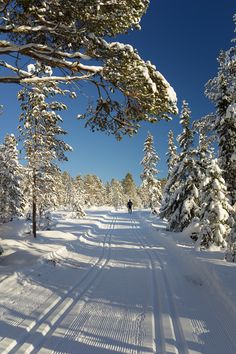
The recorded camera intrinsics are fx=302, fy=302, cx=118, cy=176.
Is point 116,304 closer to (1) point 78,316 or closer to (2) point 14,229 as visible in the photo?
(1) point 78,316

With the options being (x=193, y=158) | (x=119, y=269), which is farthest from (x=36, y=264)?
(x=193, y=158)

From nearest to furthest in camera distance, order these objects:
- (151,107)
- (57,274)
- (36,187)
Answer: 1. (151,107)
2. (57,274)
3. (36,187)

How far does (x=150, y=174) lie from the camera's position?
2048 inches

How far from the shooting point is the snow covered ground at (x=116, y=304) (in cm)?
490

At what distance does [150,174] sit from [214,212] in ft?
121

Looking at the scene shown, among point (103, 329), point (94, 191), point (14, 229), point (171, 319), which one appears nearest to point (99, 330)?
point (103, 329)

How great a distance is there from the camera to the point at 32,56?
8164 mm

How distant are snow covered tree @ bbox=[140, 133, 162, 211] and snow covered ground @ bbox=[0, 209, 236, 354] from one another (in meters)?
38.6

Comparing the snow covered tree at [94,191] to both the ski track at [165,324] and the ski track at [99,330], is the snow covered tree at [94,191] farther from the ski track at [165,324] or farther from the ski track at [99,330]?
the ski track at [99,330]

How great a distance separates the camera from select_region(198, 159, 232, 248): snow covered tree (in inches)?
588

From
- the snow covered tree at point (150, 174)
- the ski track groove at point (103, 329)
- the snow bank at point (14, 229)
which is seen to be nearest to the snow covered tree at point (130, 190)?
the snow covered tree at point (150, 174)

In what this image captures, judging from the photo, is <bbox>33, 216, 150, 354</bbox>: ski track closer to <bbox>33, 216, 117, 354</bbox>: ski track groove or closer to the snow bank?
<bbox>33, 216, 117, 354</bbox>: ski track groove

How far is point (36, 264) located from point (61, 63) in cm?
671

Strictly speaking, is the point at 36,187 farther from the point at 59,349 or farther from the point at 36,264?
the point at 59,349
